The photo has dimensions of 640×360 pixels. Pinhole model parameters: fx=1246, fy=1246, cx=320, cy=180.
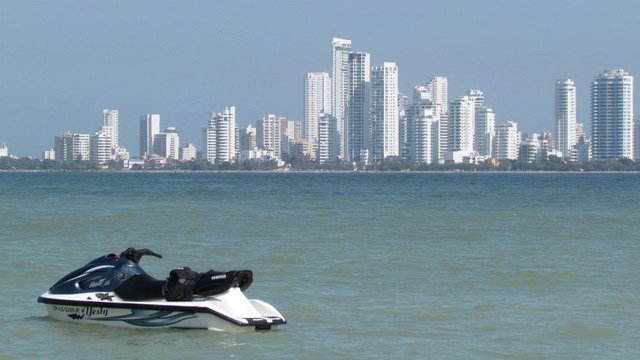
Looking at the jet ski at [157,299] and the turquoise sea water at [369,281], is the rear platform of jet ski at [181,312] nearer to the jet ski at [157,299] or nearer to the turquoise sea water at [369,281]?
the jet ski at [157,299]

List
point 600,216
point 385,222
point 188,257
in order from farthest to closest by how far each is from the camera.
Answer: point 600,216 < point 385,222 < point 188,257

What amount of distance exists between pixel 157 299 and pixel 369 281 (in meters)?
5.35

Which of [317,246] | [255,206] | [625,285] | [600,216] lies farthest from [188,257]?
[255,206]

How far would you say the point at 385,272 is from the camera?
1855 cm

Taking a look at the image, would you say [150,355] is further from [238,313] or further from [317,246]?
[317,246]

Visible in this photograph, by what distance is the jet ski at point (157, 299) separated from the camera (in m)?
12.2

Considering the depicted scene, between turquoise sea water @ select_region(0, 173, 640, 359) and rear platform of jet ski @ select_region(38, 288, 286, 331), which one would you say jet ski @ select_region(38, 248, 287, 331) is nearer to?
rear platform of jet ski @ select_region(38, 288, 286, 331)

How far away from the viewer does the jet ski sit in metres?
12.2

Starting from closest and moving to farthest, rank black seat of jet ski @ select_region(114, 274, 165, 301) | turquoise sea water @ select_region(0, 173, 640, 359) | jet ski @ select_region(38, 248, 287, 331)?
turquoise sea water @ select_region(0, 173, 640, 359) → jet ski @ select_region(38, 248, 287, 331) → black seat of jet ski @ select_region(114, 274, 165, 301)

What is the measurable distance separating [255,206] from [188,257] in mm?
23597

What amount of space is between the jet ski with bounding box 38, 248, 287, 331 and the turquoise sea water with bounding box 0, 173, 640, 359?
145 millimetres

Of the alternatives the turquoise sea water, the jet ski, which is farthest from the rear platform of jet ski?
the turquoise sea water

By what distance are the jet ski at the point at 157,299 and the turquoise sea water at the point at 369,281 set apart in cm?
15

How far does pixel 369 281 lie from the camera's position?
17234 mm
